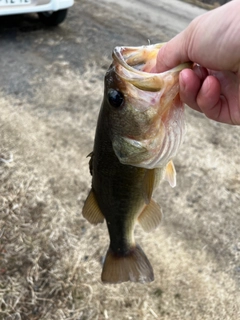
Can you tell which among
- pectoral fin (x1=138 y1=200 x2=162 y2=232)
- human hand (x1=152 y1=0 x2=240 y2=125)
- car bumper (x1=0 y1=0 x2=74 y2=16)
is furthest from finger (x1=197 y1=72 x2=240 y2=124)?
car bumper (x1=0 y1=0 x2=74 y2=16)

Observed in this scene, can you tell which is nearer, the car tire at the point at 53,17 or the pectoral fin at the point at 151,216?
the pectoral fin at the point at 151,216

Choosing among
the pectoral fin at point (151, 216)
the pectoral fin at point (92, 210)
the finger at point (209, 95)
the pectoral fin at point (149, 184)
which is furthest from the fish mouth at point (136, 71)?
the pectoral fin at point (151, 216)

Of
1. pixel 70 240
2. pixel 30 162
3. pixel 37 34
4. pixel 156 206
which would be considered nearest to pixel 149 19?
pixel 37 34

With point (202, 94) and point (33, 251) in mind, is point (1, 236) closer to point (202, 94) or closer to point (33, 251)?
point (33, 251)

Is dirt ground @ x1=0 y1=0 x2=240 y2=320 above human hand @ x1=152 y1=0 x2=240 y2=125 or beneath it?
beneath

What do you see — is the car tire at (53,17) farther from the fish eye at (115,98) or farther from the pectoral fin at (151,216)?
the fish eye at (115,98)

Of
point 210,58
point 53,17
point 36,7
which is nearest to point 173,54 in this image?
point 210,58

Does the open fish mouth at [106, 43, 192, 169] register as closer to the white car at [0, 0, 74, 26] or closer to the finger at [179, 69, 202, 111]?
the finger at [179, 69, 202, 111]
